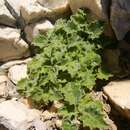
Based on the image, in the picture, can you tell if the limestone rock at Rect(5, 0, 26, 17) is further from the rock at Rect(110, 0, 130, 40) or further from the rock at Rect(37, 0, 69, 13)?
the rock at Rect(110, 0, 130, 40)

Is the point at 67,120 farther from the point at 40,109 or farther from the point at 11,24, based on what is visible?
the point at 11,24

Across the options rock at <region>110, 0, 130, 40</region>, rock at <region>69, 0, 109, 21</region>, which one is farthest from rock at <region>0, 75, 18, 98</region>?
rock at <region>110, 0, 130, 40</region>

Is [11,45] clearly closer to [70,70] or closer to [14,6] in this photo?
[14,6]

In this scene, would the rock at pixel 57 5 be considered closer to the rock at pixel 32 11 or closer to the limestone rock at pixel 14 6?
the rock at pixel 32 11

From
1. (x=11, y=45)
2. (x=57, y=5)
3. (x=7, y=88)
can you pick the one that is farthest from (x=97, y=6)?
(x=7, y=88)

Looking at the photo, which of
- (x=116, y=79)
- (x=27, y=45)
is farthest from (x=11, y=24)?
(x=116, y=79)
